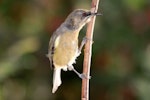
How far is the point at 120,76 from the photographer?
323cm

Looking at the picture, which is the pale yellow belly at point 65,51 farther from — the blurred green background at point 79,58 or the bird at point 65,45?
the blurred green background at point 79,58

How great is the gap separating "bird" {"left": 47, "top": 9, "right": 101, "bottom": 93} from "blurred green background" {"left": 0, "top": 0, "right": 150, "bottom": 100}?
58.8 inches

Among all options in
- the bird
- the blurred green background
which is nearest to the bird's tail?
the bird

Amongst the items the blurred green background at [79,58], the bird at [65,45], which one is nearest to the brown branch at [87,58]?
the bird at [65,45]

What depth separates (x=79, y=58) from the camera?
10.9 ft

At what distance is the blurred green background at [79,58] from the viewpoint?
3191 millimetres

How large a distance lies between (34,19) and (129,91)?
0.78 metres

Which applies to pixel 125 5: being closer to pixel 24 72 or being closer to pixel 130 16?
pixel 130 16

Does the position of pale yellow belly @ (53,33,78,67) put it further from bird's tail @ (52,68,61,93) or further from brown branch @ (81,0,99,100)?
brown branch @ (81,0,99,100)

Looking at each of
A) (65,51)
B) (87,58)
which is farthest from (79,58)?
(87,58)

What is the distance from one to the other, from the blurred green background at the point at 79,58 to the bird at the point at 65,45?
4.90ft

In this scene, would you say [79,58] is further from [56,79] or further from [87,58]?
[87,58]

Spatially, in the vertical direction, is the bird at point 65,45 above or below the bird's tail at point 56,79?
above

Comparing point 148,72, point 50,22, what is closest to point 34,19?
point 50,22
